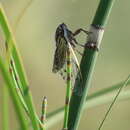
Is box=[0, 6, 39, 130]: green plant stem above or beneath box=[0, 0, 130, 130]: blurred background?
above

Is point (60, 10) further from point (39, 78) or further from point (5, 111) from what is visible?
point (5, 111)

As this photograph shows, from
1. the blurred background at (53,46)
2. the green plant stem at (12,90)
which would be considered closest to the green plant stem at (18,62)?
the green plant stem at (12,90)

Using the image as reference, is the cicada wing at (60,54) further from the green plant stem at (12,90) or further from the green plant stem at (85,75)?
the green plant stem at (12,90)

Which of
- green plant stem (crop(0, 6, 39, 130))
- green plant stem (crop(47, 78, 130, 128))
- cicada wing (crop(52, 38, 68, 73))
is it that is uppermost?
green plant stem (crop(0, 6, 39, 130))

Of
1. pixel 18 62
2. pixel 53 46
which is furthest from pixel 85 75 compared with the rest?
pixel 53 46

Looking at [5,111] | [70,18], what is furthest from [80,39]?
→ [5,111]

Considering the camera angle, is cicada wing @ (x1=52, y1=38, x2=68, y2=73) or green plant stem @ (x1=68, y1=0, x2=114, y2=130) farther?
cicada wing @ (x1=52, y1=38, x2=68, y2=73)

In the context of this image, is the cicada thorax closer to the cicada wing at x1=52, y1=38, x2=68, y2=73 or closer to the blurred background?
the cicada wing at x1=52, y1=38, x2=68, y2=73

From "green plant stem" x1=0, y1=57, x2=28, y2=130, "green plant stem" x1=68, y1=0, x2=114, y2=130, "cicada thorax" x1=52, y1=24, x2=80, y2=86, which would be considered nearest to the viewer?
"green plant stem" x1=0, y1=57, x2=28, y2=130

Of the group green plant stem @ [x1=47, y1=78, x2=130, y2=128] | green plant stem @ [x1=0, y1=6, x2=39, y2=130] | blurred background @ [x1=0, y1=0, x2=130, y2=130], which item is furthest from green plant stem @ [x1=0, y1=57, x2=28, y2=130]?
blurred background @ [x1=0, y1=0, x2=130, y2=130]
